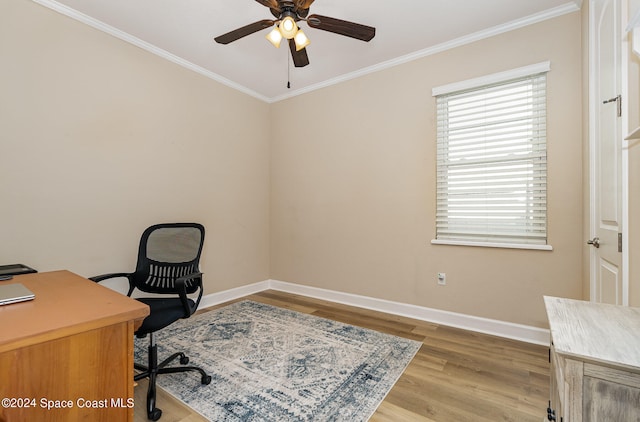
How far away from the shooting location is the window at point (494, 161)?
2.48 m

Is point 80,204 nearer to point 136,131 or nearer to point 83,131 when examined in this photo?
point 83,131

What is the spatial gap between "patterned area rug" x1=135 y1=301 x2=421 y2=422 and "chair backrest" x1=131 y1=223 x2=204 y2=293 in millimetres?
581

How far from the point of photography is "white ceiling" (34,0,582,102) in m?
2.31

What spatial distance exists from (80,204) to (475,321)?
3.67 metres

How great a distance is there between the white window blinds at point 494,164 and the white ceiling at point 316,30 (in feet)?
1.73

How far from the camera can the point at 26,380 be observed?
0.88m

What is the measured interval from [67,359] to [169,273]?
4.39 feet

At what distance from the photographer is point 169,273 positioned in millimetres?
2250

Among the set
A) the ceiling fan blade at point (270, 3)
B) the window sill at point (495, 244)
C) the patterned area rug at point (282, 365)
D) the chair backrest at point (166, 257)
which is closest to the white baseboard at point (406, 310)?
the patterned area rug at point (282, 365)

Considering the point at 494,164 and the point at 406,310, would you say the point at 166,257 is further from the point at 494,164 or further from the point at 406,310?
the point at 494,164

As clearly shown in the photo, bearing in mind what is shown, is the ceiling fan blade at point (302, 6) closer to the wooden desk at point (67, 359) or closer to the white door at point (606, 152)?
the white door at point (606, 152)

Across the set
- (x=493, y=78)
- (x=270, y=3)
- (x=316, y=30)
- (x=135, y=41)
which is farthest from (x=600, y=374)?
(x=135, y=41)

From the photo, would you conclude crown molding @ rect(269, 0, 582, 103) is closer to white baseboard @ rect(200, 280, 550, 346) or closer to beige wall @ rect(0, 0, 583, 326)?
beige wall @ rect(0, 0, 583, 326)

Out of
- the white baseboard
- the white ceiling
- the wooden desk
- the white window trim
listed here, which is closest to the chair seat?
the wooden desk
